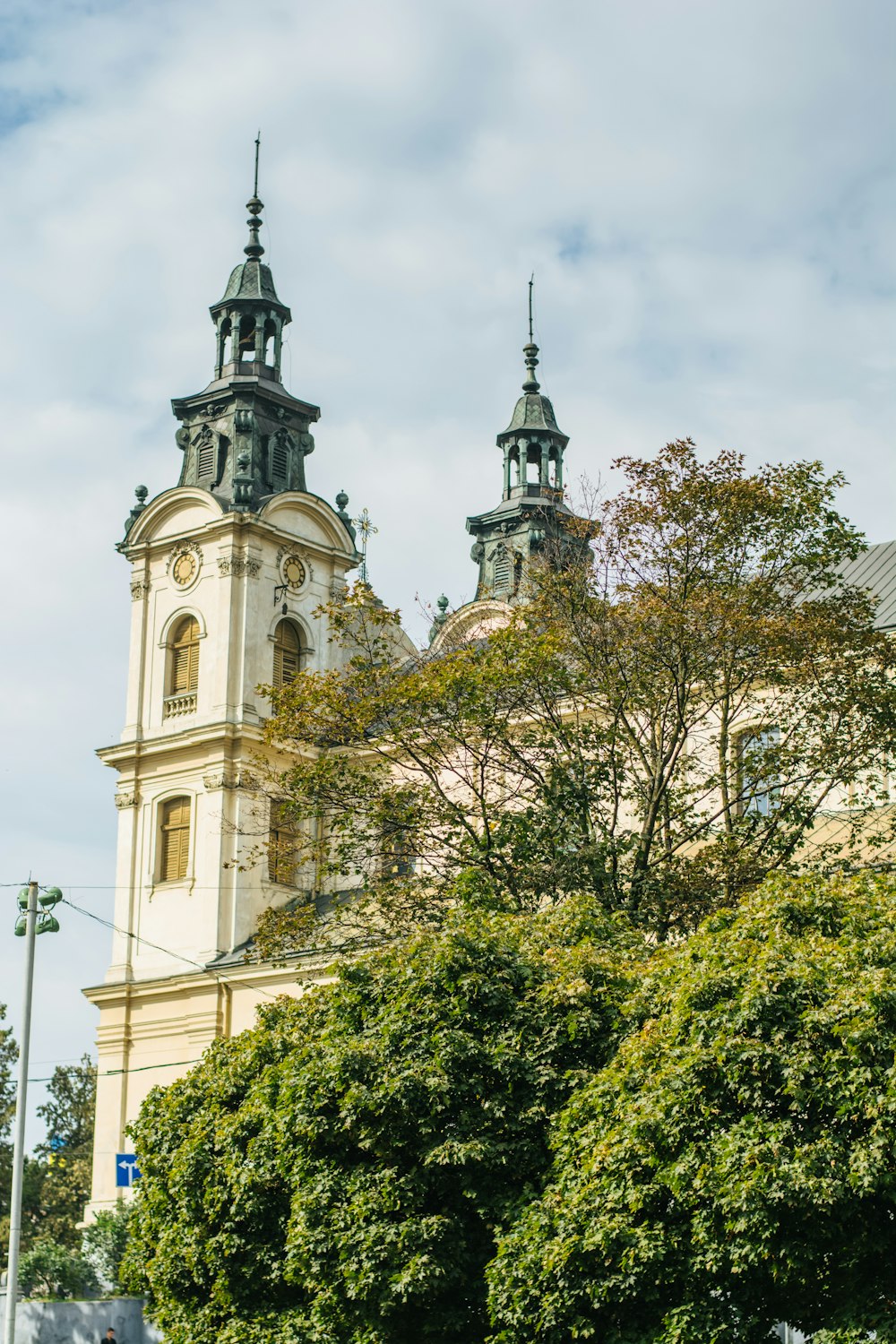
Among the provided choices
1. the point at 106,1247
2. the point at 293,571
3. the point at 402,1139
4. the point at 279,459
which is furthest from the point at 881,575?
the point at 402,1139

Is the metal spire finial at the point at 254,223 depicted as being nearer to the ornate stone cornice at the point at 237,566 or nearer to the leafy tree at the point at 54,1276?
the ornate stone cornice at the point at 237,566

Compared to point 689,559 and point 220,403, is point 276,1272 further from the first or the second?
point 220,403

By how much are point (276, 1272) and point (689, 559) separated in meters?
11.4

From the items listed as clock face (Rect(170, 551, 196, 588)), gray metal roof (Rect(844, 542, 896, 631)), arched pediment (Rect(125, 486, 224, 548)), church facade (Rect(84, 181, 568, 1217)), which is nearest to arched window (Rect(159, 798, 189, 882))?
church facade (Rect(84, 181, 568, 1217))

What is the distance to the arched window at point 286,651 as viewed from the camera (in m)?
50.0

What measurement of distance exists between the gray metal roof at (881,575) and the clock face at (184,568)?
18.6m

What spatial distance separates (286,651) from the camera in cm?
5041

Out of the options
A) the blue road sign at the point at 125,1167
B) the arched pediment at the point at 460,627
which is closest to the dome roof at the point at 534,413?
the arched pediment at the point at 460,627

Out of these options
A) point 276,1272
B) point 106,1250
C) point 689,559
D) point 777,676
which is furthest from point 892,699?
point 106,1250

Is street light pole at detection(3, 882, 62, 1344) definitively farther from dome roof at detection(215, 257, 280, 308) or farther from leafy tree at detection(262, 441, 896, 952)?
dome roof at detection(215, 257, 280, 308)

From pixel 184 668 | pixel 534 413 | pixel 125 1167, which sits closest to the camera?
pixel 125 1167

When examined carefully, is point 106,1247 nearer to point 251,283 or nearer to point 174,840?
point 174,840

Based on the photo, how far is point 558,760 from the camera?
2686 cm

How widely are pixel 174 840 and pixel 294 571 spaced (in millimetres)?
8028
